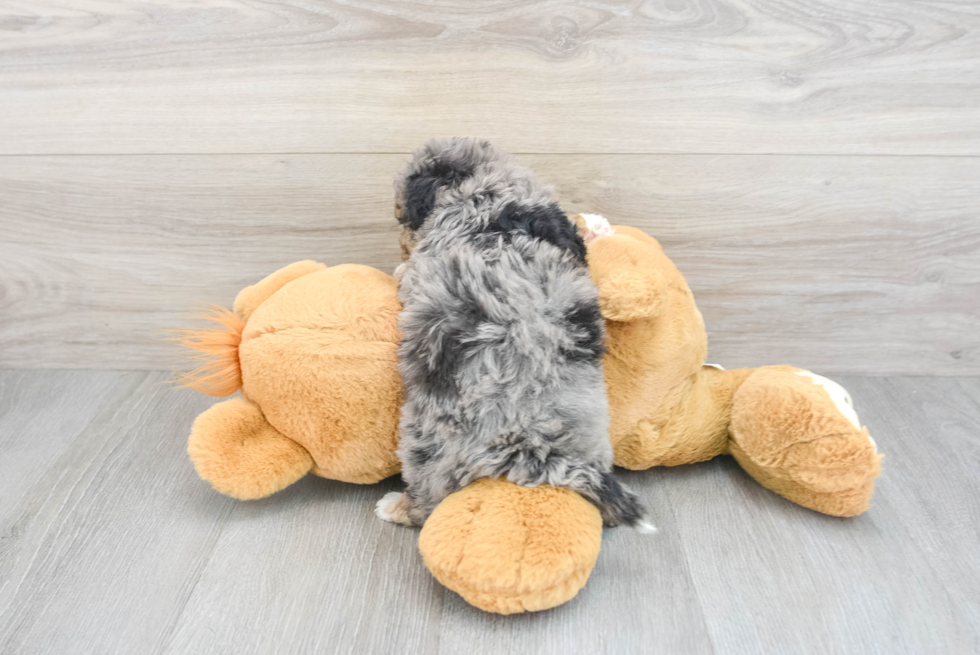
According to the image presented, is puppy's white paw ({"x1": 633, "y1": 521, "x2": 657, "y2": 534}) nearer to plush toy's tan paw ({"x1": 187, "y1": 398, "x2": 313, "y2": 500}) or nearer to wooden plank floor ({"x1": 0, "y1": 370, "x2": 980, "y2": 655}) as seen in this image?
wooden plank floor ({"x1": 0, "y1": 370, "x2": 980, "y2": 655})

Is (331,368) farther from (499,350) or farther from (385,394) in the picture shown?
(499,350)

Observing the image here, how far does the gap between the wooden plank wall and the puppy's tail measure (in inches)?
15.0

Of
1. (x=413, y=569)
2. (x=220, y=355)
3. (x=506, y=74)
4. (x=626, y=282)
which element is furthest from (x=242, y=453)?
(x=506, y=74)

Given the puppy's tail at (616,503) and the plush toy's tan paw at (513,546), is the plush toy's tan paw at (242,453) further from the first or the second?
the puppy's tail at (616,503)

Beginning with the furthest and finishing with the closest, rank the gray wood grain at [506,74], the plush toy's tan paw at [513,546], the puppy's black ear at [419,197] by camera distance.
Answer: the gray wood grain at [506,74] → the puppy's black ear at [419,197] → the plush toy's tan paw at [513,546]

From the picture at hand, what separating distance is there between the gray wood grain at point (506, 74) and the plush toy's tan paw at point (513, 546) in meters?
0.45

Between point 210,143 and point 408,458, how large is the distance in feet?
1.62

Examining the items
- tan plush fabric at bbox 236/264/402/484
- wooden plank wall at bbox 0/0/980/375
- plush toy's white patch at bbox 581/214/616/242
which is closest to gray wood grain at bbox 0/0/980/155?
wooden plank wall at bbox 0/0/980/375

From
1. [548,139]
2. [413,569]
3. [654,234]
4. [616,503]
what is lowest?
[413,569]

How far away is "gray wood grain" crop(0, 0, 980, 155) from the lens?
0.75m

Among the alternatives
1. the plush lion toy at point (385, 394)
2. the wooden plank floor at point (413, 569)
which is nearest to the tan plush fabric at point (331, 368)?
the plush lion toy at point (385, 394)

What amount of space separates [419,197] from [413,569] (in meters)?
0.36

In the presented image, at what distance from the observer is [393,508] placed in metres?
0.69

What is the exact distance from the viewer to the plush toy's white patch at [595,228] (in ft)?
2.37
